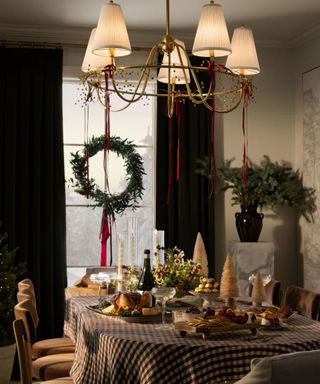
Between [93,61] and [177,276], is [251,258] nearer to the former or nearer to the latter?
[177,276]

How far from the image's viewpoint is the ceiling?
18.3 feet

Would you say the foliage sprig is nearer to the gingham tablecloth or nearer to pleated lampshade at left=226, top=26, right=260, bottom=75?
pleated lampshade at left=226, top=26, right=260, bottom=75

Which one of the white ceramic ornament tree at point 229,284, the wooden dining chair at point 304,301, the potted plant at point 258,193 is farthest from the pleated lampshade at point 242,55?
the potted plant at point 258,193

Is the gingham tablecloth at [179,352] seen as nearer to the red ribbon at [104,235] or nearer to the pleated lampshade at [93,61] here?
the pleated lampshade at [93,61]

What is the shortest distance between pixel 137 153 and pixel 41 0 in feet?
5.66

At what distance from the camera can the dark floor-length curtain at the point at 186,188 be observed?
6.39 metres

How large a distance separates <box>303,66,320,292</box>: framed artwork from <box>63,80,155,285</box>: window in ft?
4.65

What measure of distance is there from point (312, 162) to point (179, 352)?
3.71 m

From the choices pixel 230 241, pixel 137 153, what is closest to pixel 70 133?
pixel 137 153

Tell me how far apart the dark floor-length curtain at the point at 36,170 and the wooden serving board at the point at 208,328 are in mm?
3148

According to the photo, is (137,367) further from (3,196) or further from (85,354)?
(3,196)

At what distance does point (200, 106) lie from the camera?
6500 millimetres

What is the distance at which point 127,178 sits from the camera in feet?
21.7

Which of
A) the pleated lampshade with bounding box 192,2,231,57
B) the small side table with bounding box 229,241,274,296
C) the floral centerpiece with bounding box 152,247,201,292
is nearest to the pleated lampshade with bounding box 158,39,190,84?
the pleated lampshade with bounding box 192,2,231,57
